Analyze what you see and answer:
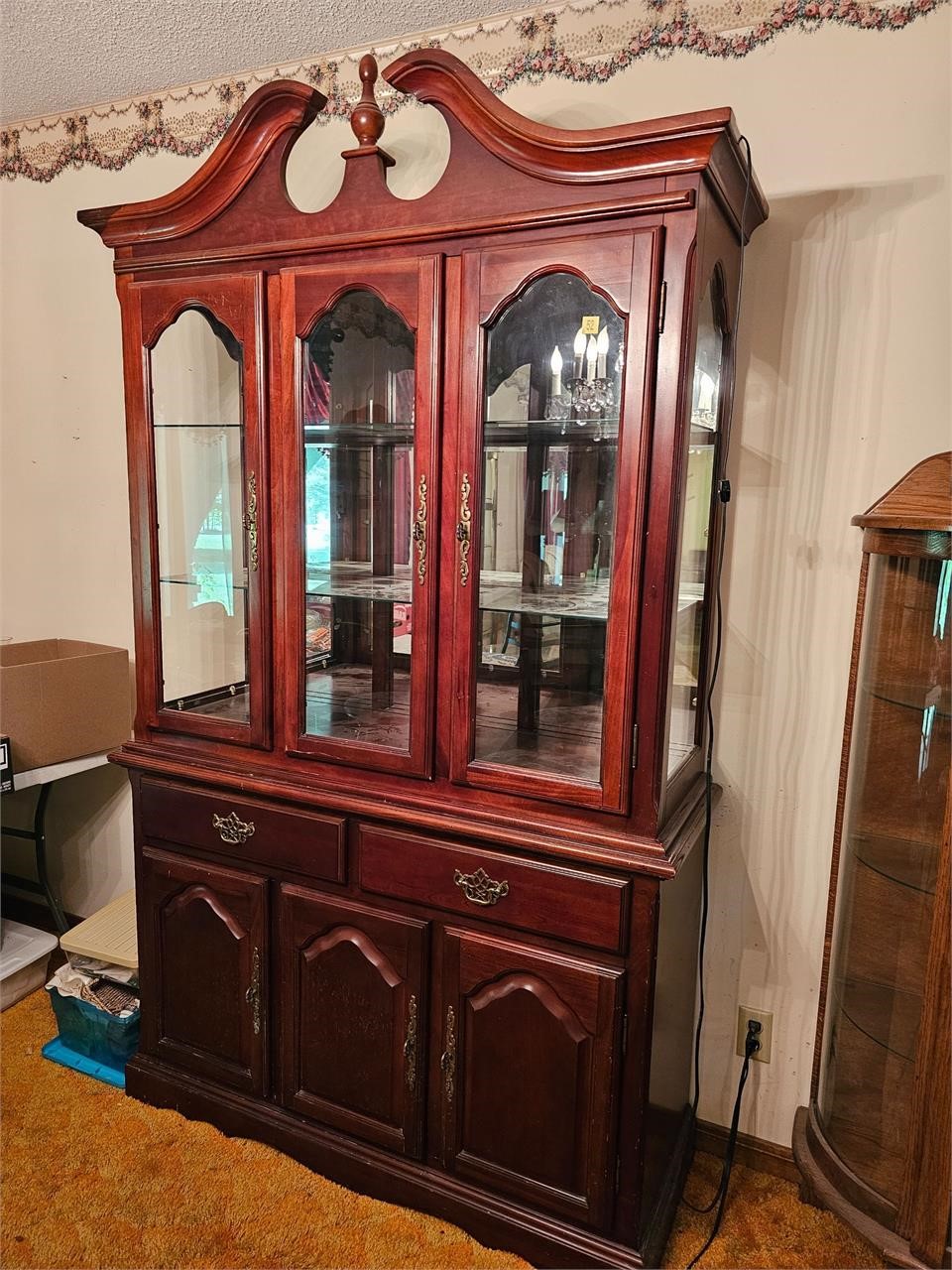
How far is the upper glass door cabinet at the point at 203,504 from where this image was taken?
159 centimetres

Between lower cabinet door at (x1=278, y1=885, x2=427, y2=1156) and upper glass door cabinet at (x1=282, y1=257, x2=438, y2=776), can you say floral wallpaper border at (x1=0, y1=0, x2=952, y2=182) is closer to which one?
upper glass door cabinet at (x1=282, y1=257, x2=438, y2=776)

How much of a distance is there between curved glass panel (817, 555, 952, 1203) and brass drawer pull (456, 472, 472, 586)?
0.73m

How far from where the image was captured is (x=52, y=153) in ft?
7.51

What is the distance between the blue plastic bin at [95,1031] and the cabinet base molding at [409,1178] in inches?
3.0

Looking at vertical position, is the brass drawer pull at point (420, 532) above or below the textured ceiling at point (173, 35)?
below

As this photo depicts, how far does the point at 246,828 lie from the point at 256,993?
14.3 inches

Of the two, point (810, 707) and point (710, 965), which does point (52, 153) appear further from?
point (710, 965)

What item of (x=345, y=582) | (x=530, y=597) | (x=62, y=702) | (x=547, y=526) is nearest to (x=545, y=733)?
(x=530, y=597)

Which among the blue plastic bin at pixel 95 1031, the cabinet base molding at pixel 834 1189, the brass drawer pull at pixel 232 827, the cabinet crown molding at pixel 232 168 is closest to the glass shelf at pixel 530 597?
the brass drawer pull at pixel 232 827

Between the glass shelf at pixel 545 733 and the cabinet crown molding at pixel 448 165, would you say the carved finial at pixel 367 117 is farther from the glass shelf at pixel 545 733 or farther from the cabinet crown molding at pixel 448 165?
the glass shelf at pixel 545 733

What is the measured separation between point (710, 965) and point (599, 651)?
0.88 meters

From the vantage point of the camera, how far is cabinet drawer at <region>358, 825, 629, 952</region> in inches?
54.1

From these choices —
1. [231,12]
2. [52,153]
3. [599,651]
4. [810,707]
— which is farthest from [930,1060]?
[52,153]

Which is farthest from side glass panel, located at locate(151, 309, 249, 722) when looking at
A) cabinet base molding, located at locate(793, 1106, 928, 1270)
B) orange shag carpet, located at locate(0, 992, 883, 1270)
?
cabinet base molding, located at locate(793, 1106, 928, 1270)
